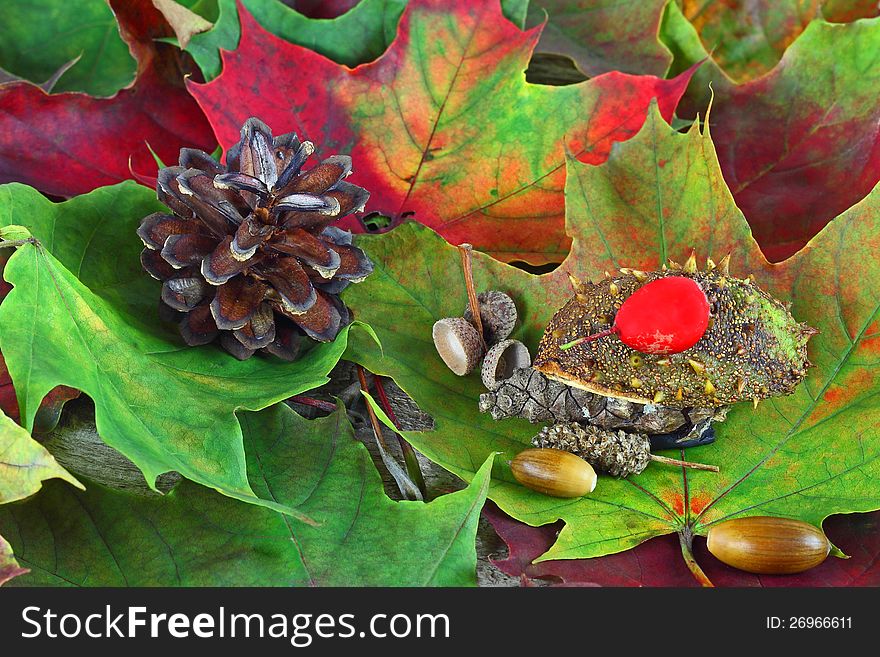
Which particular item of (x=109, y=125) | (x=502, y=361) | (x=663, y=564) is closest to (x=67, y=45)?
(x=109, y=125)

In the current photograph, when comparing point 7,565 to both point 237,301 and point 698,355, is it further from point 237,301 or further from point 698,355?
point 698,355

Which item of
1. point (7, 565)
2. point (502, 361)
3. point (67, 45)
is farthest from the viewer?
point (67, 45)

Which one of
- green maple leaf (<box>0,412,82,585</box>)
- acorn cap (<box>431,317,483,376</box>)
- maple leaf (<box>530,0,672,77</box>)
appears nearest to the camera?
green maple leaf (<box>0,412,82,585</box>)

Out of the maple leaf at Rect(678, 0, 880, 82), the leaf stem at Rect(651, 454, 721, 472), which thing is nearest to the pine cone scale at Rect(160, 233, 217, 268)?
the leaf stem at Rect(651, 454, 721, 472)

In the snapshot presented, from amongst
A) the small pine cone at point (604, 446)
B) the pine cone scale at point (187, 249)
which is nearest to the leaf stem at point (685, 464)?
the small pine cone at point (604, 446)

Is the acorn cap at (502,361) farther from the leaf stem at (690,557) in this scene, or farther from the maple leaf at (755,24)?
the maple leaf at (755,24)

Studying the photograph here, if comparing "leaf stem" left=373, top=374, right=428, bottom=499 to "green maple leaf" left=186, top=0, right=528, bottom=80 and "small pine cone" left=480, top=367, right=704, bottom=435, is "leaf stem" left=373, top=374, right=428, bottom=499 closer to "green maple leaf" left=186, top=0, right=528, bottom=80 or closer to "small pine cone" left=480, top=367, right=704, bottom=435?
"small pine cone" left=480, top=367, right=704, bottom=435
